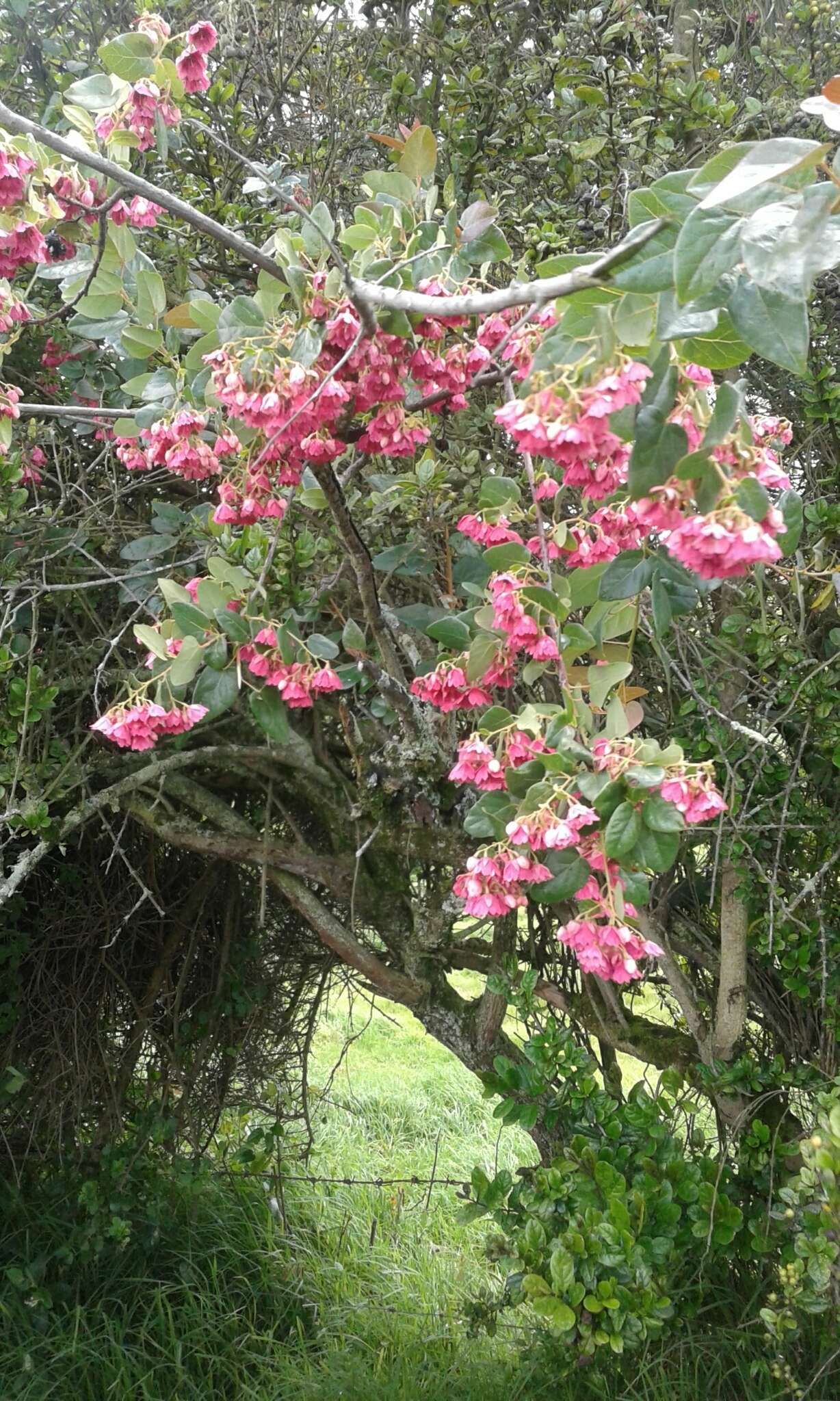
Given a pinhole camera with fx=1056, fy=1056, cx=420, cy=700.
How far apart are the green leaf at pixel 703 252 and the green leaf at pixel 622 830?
436mm

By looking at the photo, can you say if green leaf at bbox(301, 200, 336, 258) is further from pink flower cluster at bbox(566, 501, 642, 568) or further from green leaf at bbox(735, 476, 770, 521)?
green leaf at bbox(735, 476, 770, 521)

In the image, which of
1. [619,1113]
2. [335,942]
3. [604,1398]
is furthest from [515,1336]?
[335,942]

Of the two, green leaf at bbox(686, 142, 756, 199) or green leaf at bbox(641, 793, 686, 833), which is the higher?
green leaf at bbox(686, 142, 756, 199)

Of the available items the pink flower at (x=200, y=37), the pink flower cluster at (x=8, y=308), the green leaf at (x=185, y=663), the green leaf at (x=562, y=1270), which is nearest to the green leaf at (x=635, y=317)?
the green leaf at (x=185, y=663)

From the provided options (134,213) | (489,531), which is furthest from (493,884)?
(134,213)

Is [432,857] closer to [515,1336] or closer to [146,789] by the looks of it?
[146,789]

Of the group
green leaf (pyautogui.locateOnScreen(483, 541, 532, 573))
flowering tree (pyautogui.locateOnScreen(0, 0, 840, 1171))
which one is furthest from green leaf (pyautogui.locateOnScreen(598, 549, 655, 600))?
green leaf (pyautogui.locateOnScreen(483, 541, 532, 573))

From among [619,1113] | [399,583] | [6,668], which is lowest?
[619,1113]

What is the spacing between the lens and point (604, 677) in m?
1.12

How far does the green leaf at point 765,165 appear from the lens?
65 centimetres

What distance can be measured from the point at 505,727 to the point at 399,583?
42.2 inches

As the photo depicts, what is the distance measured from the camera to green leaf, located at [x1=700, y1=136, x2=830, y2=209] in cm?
65

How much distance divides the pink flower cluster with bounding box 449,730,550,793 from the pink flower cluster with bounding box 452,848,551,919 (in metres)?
0.08

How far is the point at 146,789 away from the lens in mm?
2141
